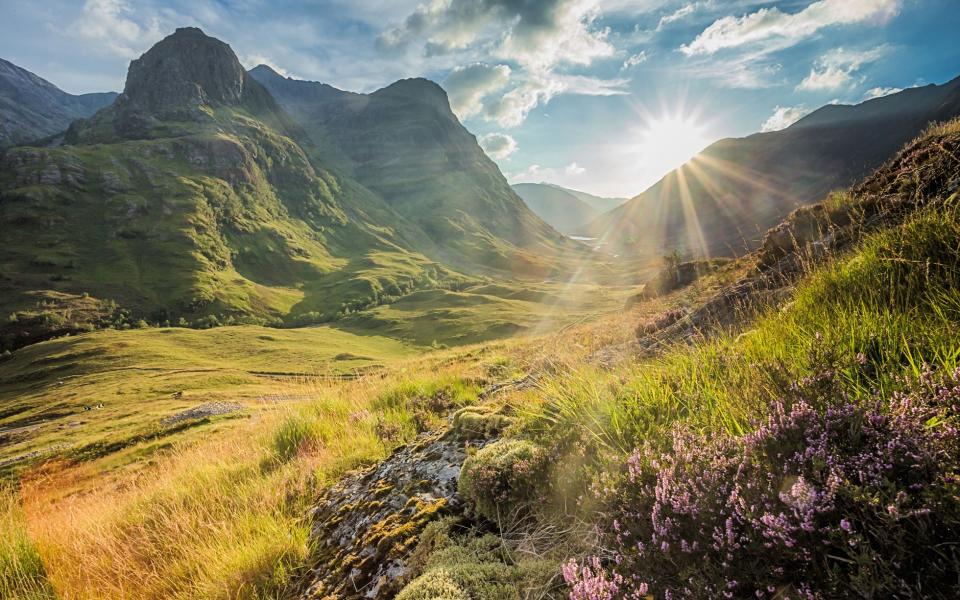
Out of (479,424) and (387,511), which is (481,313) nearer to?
(479,424)

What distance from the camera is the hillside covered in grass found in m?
1.72

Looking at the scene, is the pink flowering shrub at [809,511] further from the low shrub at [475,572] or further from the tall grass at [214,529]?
the tall grass at [214,529]

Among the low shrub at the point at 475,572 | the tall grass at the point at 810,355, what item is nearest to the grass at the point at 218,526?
the low shrub at the point at 475,572

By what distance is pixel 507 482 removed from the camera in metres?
3.65

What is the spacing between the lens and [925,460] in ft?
5.37

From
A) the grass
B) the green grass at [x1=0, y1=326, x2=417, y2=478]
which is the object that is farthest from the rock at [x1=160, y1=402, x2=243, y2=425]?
the grass

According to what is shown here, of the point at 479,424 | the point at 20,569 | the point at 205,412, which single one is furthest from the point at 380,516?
the point at 205,412

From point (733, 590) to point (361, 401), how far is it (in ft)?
28.8

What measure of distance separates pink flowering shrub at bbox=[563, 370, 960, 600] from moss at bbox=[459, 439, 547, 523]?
1.06 m

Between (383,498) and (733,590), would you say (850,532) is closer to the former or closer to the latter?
(733,590)

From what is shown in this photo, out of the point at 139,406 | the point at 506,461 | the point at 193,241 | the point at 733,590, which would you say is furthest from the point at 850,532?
the point at 193,241

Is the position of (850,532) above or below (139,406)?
above

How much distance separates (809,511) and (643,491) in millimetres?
935

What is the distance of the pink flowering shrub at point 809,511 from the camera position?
59.0 inches
